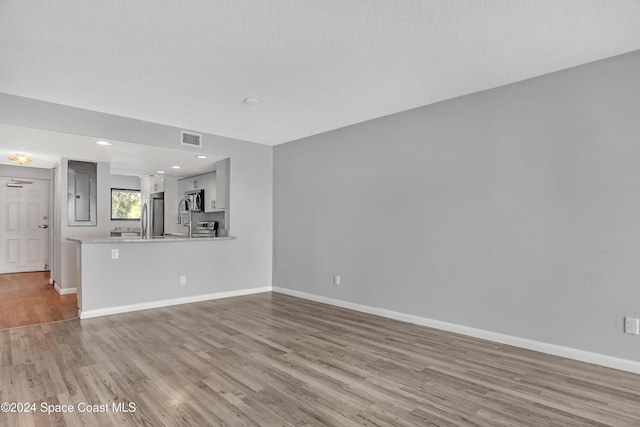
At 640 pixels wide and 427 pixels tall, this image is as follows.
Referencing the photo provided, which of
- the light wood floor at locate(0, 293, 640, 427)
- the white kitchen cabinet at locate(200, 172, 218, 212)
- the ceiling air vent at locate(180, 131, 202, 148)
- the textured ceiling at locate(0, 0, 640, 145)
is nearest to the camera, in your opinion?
the light wood floor at locate(0, 293, 640, 427)

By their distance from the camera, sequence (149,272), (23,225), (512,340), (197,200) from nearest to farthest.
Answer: (512,340), (149,272), (197,200), (23,225)

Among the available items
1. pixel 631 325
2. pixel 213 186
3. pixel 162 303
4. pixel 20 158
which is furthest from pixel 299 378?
pixel 20 158

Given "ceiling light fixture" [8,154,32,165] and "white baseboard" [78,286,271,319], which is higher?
"ceiling light fixture" [8,154,32,165]

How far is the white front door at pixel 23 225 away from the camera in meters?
7.42

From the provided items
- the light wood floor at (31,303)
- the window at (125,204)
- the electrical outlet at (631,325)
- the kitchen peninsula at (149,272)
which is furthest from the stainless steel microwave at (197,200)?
the electrical outlet at (631,325)

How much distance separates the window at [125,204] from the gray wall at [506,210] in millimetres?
6497

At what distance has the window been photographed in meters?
9.02

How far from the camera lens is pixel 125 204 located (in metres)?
9.18

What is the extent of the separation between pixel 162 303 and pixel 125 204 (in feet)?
17.6

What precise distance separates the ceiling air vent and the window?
17.0ft

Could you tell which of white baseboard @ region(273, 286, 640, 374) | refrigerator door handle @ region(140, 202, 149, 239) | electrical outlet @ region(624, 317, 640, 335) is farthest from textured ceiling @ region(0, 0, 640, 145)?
white baseboard @ region(273, 286, 640, 374)

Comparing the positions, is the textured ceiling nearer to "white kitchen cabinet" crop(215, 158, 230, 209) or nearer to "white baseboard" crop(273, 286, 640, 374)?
"white kitchen cabinet" crop(215, 158, 230, 209)

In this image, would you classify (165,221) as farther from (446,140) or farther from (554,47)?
(554,47)

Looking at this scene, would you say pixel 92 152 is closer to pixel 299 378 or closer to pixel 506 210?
pixel 299 378
